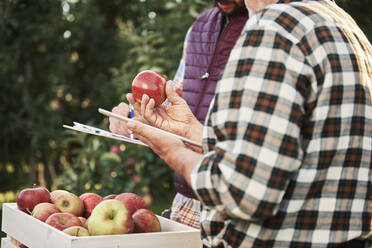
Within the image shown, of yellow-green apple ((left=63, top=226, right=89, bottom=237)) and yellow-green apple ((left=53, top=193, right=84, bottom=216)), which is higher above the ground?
yellow-green apple ((left=63, top=226, right=89, bottom=237))

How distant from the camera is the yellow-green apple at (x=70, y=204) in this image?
207cm

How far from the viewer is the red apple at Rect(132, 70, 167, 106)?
2086mm

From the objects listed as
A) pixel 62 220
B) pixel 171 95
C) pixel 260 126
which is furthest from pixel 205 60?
pixel 260 126

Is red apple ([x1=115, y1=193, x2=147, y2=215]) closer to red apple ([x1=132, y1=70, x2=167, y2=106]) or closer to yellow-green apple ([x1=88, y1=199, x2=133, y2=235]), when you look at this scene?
Answer: yellow-green apple ([x1=88, y1=199, x2=133, y2=235])

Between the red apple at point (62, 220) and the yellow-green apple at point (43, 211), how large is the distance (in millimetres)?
73

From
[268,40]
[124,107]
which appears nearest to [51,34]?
[124,107]

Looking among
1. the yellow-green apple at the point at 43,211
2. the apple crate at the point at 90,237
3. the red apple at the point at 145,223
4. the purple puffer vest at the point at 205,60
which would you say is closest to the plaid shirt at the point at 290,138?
the apple crate at the point at 90,237

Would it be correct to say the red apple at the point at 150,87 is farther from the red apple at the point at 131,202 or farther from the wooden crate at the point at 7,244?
the wooden crate at the point at 7,244

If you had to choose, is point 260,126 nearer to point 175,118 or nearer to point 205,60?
point 175,118

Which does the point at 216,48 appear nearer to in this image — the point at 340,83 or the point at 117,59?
the point at 340,83

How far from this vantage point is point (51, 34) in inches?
238

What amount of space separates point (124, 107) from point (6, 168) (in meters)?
4.46

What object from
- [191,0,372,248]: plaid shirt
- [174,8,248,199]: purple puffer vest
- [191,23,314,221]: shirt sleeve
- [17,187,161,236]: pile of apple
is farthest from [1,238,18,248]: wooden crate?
[191,23,314,221]: shirt sleeve

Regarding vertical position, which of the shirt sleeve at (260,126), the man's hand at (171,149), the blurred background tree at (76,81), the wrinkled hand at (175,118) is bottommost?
the blurred background tree at (76,81)
